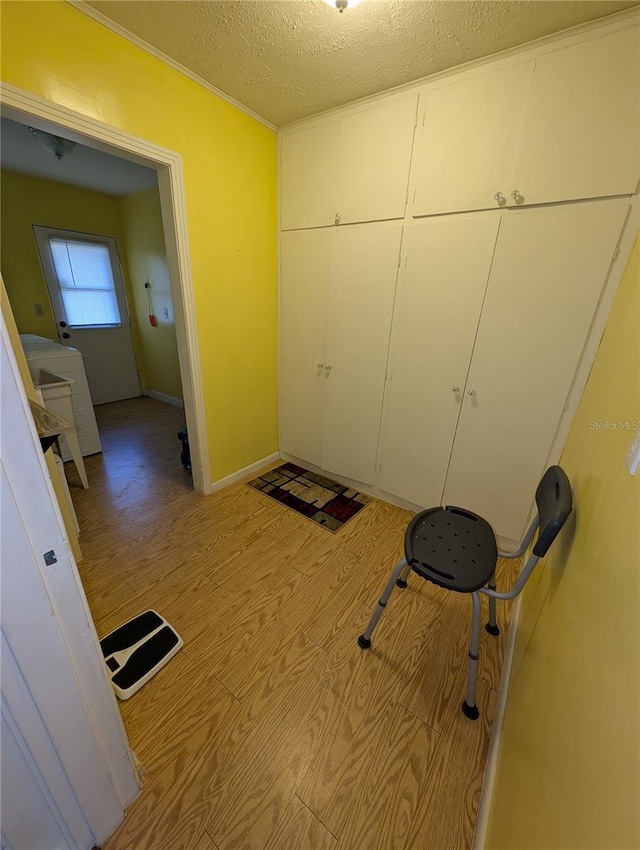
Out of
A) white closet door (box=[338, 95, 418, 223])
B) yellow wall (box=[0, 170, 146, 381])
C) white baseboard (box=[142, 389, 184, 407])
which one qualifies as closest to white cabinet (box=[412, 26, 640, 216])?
white closet door (box=[338, 95, 418, 223])

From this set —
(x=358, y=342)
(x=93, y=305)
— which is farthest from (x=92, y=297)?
(x=358, y=342)

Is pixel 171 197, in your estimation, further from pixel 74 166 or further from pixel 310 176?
pixel 74 166

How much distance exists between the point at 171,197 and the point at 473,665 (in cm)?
268

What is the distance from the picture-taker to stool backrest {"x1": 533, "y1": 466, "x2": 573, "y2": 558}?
0.96 m

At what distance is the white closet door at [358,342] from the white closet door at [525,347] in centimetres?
59

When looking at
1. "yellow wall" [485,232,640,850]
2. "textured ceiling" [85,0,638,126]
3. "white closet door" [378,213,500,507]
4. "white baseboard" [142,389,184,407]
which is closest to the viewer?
"yellow wall" [485,232,640,850]

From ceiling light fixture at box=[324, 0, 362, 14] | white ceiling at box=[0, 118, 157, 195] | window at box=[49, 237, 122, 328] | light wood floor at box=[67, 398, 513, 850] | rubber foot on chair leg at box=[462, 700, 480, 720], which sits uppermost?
white ceiling at box=[0, 118, 157, 195]

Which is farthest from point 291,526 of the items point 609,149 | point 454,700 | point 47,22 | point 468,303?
point 47,22

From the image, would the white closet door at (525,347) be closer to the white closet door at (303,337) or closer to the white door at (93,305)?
the white closet door at (303,337)

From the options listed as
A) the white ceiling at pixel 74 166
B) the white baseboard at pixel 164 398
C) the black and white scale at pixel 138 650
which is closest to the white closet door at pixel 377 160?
the white ceiling at pixel 74 166

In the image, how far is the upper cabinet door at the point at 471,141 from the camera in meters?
1.49

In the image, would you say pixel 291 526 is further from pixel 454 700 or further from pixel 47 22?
pixel 47 22

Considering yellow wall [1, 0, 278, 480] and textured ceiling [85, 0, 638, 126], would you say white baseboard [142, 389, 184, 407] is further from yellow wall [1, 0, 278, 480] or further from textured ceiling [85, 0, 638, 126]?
textured ceiling [85, 0, 638, 126]

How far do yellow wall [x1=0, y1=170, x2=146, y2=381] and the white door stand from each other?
0.08 m
